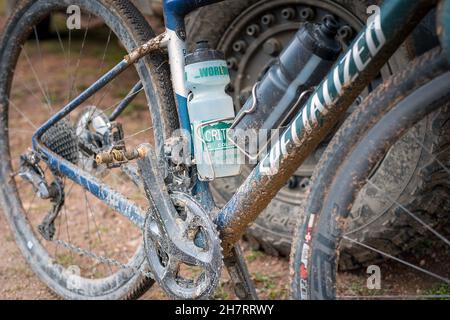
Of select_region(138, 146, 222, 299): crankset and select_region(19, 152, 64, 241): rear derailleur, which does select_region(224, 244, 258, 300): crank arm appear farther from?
select_region(19, 152, 64, 241): rear derailleur

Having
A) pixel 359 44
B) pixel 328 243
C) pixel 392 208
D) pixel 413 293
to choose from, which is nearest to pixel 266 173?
pixel 328 243

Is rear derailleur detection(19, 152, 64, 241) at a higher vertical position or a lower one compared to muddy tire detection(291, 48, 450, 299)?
lower

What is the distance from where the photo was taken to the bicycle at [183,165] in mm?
1651

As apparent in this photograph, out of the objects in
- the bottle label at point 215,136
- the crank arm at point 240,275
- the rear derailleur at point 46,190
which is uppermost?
the bottle label at point 215,136

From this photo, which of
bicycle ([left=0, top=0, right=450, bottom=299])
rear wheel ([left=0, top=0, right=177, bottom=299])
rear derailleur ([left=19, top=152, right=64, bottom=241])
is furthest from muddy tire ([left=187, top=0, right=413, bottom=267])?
rear derailleur ([left=19, top=152, right=64, bottom=241])

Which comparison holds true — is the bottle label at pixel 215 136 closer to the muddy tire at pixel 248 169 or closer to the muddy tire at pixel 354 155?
the muddy tire at pixel 354 155

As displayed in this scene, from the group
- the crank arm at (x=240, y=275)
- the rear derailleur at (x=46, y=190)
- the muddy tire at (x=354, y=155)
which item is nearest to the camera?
the muddy tire at (x=354, y=155)

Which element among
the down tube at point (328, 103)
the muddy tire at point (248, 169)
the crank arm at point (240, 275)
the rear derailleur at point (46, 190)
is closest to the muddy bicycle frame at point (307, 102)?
the down tube at point (328, 103)

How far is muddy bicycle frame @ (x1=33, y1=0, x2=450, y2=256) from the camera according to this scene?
163 cm

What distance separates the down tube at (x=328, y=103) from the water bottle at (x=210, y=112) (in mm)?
154

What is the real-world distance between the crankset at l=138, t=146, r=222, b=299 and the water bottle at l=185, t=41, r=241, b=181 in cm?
14

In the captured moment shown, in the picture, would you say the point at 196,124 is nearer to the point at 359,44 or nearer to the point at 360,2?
the point at 359,44
